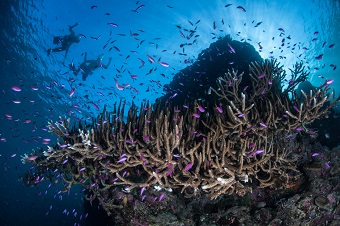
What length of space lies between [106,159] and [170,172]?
Result: 1667 millimetres

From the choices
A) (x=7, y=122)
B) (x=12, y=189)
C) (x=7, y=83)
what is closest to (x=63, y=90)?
(x=7, y=83)

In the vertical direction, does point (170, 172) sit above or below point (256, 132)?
below

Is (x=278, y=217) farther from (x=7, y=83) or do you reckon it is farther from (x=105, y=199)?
(x=7, y=83)

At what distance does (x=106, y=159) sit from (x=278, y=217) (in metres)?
4.02

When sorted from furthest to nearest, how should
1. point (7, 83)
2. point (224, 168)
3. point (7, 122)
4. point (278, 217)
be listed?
point (7, 122), point (7, 83), point (278, 217), point (224, 168)

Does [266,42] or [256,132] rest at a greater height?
[266,42]

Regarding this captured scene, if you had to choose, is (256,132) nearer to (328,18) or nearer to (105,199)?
(105,199)

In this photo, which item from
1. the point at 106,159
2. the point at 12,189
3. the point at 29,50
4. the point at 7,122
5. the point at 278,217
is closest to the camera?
the point at 278,217

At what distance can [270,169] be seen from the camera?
13.3 feet

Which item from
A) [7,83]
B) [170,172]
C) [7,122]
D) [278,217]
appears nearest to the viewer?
[170,172]

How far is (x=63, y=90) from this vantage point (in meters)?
30.9

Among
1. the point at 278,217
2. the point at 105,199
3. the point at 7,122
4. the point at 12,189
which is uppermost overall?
the point at 7,122

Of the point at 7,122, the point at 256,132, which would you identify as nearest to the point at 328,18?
the point at 256,132

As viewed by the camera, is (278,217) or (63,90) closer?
(278,217)
